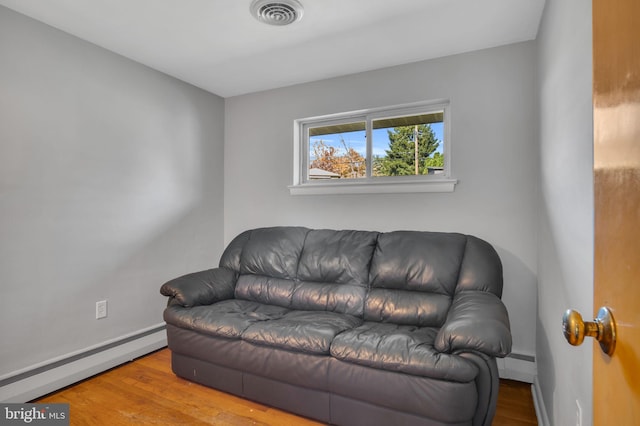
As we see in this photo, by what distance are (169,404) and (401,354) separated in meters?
1.45

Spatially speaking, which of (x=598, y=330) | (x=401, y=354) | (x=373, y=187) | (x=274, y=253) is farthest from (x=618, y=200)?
(x=274, y=253)

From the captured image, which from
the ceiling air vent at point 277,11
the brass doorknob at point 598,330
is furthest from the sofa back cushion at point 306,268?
the brass doorknob at point 598,330

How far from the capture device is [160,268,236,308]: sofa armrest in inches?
94.8

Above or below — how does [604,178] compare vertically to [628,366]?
above

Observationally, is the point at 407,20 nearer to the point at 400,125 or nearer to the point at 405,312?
the point at 400,125

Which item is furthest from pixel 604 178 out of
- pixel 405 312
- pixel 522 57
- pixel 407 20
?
pixel 522 57

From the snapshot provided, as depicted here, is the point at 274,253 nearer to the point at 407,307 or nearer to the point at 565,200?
the point at 407,307

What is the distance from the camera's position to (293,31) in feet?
7.66

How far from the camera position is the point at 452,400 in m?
1.53

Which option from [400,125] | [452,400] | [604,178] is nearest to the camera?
[604,178]

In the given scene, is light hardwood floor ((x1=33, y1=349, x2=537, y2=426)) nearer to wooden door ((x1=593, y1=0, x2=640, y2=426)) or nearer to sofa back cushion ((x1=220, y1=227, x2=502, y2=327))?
sofa back cushion ((x1=220, y1=227, x2=502, y2=327))

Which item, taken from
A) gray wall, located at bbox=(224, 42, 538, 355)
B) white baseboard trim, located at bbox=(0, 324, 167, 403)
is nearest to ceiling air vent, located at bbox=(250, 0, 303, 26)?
gray wall, located at bbox=(224, 42, 538, 355)

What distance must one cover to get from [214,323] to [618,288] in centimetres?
207

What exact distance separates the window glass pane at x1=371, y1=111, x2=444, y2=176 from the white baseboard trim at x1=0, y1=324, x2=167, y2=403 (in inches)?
95.6
